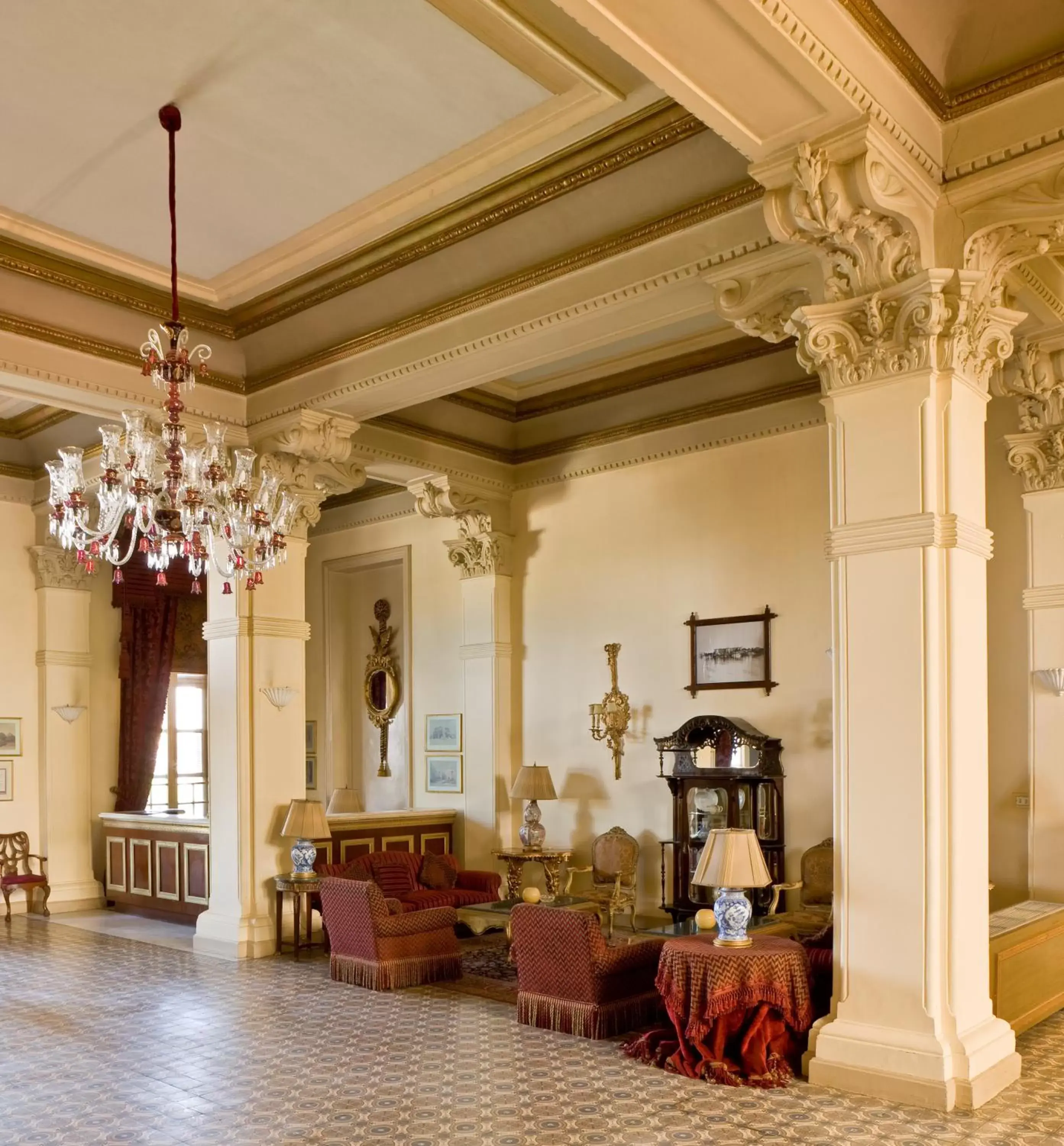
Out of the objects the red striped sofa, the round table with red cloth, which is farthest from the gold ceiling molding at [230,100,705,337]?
the red striped sofa

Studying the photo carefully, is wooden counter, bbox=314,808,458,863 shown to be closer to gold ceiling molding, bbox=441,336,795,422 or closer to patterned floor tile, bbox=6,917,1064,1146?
patterned floor tile, bbox=6,917,1064,1146

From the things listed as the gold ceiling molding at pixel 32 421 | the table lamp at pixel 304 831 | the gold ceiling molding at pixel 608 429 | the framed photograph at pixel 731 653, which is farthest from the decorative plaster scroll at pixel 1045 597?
the gold ceiling molding at pixel 32 421

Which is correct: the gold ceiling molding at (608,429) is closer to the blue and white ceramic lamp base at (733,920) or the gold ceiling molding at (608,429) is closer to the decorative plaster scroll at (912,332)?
A: the decorative plaster scroll at (912,332)

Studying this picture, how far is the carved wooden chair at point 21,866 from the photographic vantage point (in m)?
12.2

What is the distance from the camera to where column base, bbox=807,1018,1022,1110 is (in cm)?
545

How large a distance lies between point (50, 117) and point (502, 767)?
778 centimetres

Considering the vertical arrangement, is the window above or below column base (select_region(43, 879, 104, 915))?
above

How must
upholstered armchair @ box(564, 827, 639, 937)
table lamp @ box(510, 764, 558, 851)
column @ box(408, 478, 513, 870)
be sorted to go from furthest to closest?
column @ box(408, 478, 513, 870)
table lamp @ box(510, 764, 558, 851)
upholstered armchair @ box(564, 827, 639, 937)

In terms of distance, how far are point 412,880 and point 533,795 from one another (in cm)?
140

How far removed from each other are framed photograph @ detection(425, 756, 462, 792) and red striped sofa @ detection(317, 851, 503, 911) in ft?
4.84

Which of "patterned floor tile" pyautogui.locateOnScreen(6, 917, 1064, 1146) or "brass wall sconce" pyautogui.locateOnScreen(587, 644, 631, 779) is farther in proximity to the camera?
"brass wall sconce" pyautogui.locateOnScreen(587, 644, 631, 779)

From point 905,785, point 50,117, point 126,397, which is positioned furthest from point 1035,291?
point 126,397

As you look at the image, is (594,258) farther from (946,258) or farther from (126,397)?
(126,397)

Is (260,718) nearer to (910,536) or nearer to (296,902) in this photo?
(296,902)
